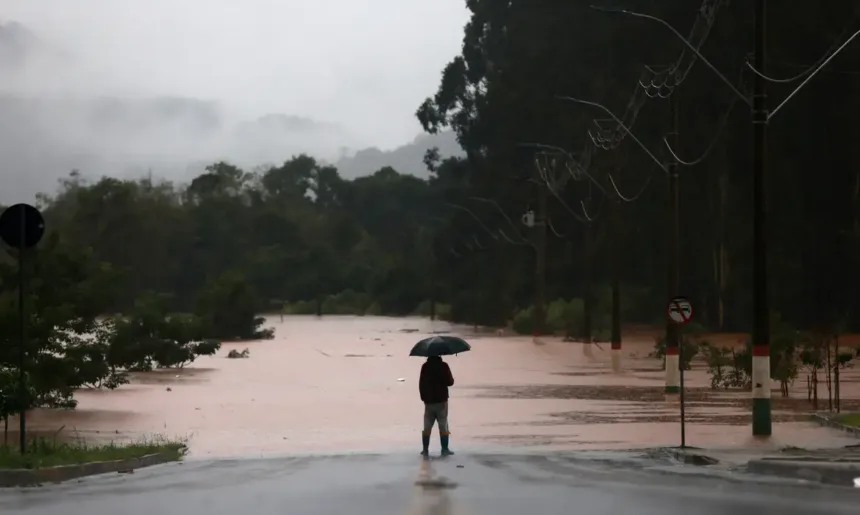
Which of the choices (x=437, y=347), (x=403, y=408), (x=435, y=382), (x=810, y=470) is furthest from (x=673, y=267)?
(x=810, y=470)

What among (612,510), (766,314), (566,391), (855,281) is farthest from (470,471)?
(855,281)

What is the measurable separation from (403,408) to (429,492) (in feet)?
64.7

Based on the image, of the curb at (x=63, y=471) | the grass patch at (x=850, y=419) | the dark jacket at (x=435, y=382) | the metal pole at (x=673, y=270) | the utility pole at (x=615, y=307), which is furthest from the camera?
the utility pole at (x=615, y=307)

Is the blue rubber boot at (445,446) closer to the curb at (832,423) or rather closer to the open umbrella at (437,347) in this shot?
the open umbrella at (437,347)

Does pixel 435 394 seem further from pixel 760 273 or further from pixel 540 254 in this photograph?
pixel 540 254

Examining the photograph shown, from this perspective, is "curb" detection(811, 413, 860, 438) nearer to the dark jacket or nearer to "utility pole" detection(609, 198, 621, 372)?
the dark jacket

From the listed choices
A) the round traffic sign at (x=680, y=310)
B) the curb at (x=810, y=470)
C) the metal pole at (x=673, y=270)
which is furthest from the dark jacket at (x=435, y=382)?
the metal pole at (x=673, y=270)

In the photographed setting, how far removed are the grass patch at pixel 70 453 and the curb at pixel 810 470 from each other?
8630 millimetres

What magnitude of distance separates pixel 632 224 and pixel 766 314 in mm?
65195

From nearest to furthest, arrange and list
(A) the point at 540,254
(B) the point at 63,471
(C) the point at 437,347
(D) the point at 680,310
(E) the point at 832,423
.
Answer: (B) the point at 63,471
(C) the point at 437,347
(D) the point at 680,310
(E) the point at 832,423
(A) the point at 540,254

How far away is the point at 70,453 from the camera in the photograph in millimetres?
21922

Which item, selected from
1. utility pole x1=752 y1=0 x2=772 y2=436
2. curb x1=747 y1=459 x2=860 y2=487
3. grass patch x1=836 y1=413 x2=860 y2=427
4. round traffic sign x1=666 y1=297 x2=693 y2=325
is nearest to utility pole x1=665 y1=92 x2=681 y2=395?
grass patch x1=836 y1=413 x2=860 y2=427

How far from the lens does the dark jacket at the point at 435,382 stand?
2412cm

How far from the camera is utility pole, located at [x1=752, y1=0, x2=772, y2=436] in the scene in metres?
26.2
